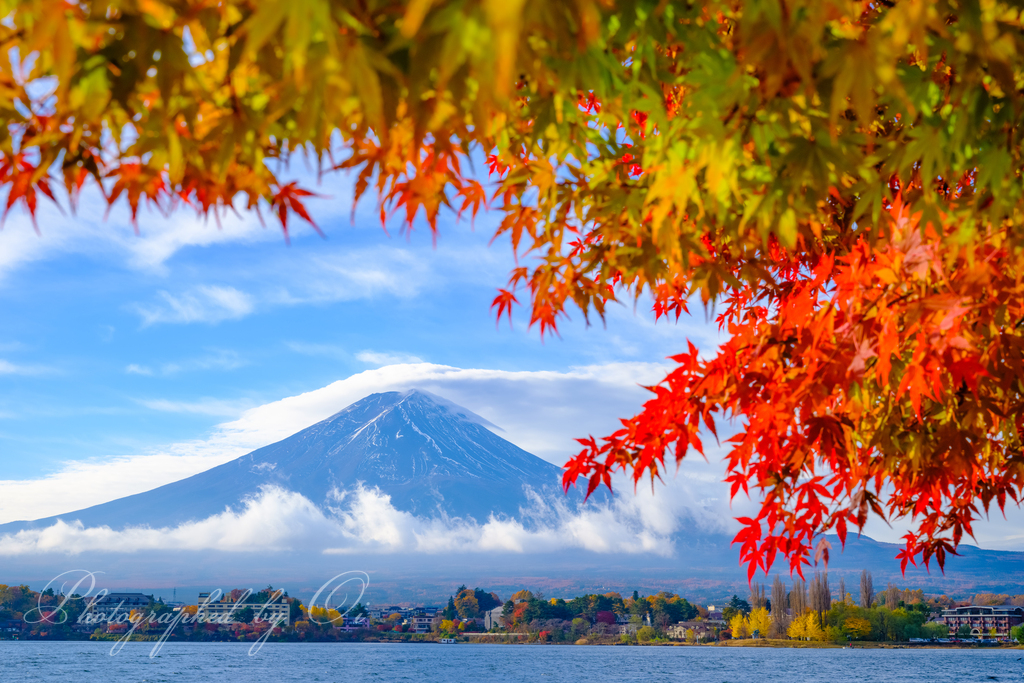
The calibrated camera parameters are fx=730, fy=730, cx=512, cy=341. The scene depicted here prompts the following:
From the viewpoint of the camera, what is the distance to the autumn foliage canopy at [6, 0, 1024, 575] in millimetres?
2180

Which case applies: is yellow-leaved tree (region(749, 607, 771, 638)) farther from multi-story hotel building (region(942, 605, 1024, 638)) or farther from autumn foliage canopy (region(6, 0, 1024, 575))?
autumn foliage canopy (region(6, 0, 1024, 575))

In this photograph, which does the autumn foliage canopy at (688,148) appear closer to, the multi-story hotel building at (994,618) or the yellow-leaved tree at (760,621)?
the yellow-leaved tree at (760,621)

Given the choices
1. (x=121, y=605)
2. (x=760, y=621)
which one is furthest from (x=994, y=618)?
(x=121, y=605)

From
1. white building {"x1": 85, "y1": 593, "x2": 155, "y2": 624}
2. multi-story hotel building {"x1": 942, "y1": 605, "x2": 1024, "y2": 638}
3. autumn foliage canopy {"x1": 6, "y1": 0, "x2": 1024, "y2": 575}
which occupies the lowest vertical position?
multi-story hotel building {"x1": 942, "y1": 605, "x2": 1024, "y2": 638}

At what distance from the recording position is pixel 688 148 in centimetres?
308

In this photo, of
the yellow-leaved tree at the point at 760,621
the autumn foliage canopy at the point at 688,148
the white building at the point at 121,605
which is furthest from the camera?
the yellow-leaved tree at the point at 760,621

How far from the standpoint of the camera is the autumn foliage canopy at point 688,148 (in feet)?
7.15

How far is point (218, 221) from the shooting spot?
3002 millimetres

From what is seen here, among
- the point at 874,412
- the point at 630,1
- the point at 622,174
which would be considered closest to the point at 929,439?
the point at 874,412

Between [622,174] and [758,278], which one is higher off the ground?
[622,174]

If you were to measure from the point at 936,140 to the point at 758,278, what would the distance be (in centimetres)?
212

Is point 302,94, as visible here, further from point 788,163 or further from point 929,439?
point 929,439

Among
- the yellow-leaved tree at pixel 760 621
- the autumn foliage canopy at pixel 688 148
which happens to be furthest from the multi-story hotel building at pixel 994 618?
the autumn foliage canopy at pixel 688 148

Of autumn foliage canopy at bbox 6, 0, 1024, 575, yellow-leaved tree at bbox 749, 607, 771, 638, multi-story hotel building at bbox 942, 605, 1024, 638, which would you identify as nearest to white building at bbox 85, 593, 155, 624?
yellow-leaved tree at bbox 749, 607, 771, 638
